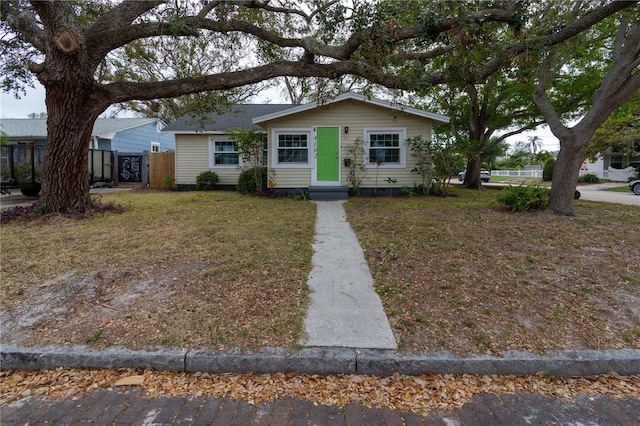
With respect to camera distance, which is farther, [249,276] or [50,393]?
[249,276]

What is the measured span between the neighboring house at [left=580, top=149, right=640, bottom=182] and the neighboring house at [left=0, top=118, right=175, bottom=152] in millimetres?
33385

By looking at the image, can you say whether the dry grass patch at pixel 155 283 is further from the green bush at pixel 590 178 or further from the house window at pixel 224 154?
the green bush at pixel 590 178

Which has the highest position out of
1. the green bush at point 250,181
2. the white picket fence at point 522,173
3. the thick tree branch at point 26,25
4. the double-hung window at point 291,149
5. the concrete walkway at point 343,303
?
the thick tree branch at point 26,25

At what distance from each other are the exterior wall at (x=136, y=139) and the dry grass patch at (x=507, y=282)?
18585 millimetres

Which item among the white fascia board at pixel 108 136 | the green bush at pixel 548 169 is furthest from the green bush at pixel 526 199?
the green bush at pixel 548 169

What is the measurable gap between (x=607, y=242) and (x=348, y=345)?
5171 mm

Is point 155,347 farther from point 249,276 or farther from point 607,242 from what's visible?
point 607,242

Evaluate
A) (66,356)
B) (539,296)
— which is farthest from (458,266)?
(66,356)

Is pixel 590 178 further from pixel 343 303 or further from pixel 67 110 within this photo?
pixel 67 110

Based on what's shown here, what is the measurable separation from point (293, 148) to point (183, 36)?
18.0 feet

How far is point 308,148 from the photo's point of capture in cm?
1210

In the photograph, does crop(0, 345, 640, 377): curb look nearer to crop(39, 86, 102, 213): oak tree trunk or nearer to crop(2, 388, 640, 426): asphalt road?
crop(2, 388, 640, 426): asphalt road

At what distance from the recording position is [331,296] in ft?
12.4

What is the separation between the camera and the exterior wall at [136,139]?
1983cm
